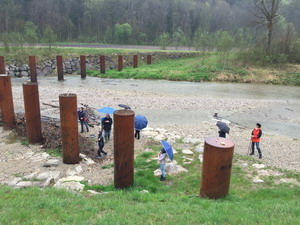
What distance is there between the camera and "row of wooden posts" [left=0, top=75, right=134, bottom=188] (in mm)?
7570

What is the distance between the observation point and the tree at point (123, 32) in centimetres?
5741

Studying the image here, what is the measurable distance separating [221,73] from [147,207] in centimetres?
2816

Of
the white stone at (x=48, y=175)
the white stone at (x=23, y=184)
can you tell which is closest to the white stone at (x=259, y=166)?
the white stone at (x=48, y=175)

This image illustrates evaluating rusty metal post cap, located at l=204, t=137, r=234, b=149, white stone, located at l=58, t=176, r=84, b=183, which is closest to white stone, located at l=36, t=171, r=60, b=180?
white stone, located at l=58, t=176, r=84, b=183

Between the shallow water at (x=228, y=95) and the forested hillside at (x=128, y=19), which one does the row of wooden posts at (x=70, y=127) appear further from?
the forested hillside at (x=128, y=19)

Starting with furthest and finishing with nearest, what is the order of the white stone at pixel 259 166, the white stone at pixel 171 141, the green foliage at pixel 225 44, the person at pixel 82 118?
the green foliage at pixel 225 44 < the person at pixel 82 118 < the white stone at pixel 171 141 < the white stone at pixel 259 166

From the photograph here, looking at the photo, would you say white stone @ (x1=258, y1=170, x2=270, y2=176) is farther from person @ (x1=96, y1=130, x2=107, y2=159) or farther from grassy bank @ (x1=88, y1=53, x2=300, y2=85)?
grassy bank @ (x1=88, y1=53, x2=300, y2=85)

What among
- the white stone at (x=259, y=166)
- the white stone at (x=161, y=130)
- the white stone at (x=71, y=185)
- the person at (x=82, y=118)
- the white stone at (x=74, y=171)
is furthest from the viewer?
the white stone at (x=161, y=130)

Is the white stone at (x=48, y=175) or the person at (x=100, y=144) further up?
the person at (x=100, y=144)

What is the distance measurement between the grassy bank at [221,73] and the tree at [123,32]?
25212 millimetres

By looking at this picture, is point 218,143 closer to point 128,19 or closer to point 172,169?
point 172,169

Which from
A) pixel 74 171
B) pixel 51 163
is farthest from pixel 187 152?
pixel 51 163

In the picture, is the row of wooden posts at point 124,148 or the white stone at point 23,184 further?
the white stone at point 23,184

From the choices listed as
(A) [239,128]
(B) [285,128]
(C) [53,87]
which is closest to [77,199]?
(A) [239,128]
